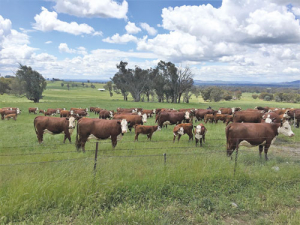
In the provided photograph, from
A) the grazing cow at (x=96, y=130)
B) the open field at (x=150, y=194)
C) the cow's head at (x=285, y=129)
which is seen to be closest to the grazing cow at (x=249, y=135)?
the cow's head at (x=285, y=129)

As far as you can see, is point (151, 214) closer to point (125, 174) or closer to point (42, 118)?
point (125, 174)

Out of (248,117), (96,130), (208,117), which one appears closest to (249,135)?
(96,130)

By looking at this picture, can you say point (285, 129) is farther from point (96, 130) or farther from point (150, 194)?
point (96, 130)

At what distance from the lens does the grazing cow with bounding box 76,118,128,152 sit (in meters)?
9.39

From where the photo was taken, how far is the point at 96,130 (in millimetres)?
9469

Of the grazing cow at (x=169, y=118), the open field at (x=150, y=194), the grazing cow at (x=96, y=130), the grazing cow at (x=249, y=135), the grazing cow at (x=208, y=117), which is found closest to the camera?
the open field at (x=150, y=194)

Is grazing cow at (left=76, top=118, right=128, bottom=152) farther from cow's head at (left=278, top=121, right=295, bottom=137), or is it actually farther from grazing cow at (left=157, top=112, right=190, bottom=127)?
grazing cow at (left=157, top=112, right=190, bottom=127)

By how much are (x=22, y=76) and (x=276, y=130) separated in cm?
5547

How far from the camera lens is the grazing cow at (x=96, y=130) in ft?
30.8

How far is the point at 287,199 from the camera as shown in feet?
16.9

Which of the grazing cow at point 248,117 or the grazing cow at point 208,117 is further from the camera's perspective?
the grazing cow at point 208,117

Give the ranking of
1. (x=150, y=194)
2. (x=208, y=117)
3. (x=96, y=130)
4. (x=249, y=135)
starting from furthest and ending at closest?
(x=208, y=117) → (x=96, y=130) → (x=249, y=135) → (x=150, y=194)

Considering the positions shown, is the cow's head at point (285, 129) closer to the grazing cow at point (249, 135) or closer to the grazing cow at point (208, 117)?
the grazing cow at point (249, 135)

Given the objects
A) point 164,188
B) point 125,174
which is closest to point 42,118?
point 125,174
